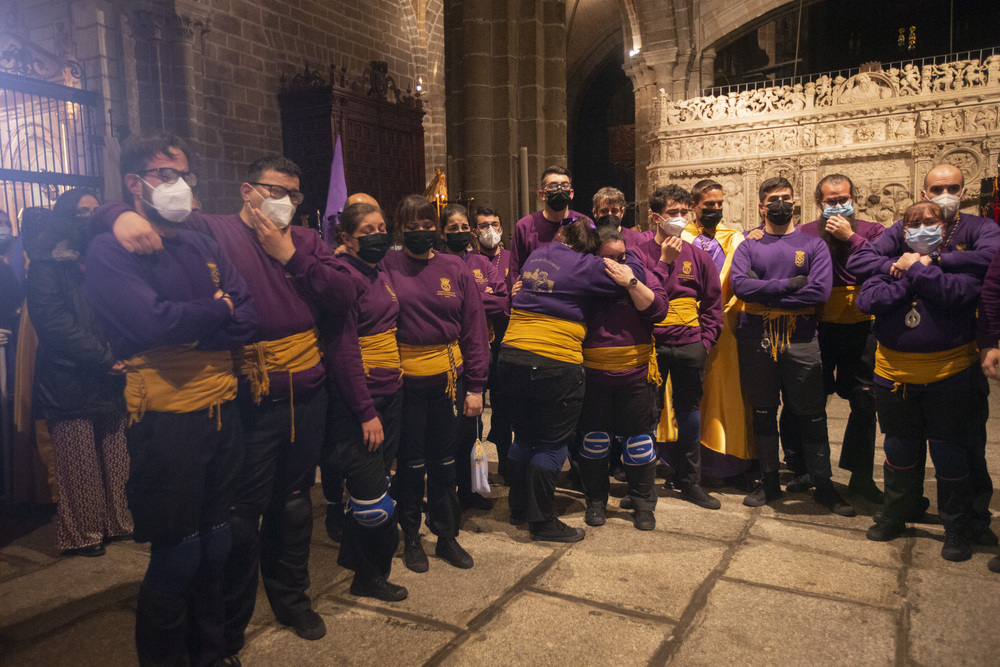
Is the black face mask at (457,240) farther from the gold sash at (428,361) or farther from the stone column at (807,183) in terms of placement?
the stone column at (807,183)

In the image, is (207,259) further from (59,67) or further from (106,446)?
(59,67)

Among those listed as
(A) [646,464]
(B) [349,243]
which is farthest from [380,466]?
(A) [646,464]

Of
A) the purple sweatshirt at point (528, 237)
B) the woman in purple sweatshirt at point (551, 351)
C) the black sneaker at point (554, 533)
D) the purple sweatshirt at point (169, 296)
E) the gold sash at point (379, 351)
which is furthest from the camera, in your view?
the purple sweatshirt at point (528, 237)

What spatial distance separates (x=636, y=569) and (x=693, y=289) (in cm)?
168

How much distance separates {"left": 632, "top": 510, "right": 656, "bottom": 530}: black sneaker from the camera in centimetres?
366

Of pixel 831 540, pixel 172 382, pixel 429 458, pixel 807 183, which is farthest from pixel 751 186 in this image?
pixel 172 382

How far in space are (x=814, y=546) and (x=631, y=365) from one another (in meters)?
1.24

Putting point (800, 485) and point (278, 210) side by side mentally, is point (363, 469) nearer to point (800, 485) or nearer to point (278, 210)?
point (278, 210)

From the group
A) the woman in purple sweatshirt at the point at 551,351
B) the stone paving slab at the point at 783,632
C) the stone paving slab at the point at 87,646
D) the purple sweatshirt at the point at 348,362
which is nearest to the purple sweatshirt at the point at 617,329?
the woman in purple sweatshirt at the point at 551,351

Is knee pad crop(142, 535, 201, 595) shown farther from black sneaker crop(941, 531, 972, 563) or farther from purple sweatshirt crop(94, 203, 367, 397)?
black sneaker crop(941, 531, 972, 563)

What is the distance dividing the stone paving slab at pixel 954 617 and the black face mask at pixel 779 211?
1.94 meters

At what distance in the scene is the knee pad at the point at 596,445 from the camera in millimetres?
3637

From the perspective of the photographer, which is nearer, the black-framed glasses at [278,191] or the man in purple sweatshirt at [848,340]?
the black-framed glasses at [278,191]

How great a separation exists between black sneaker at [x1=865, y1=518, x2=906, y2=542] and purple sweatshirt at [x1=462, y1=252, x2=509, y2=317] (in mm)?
2312
